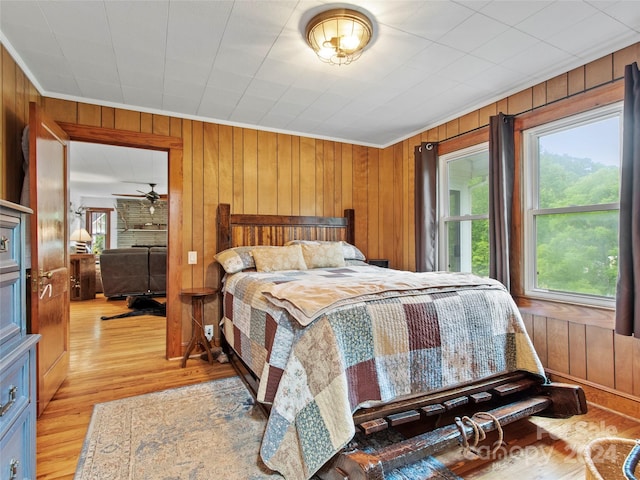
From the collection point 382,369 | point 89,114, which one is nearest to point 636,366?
point 382,369

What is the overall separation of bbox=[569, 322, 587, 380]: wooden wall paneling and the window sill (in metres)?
0.06

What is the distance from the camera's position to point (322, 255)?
11.0ft

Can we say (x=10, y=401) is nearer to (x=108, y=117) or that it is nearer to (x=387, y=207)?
(x=108, y=117)

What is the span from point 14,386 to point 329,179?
3.39 m

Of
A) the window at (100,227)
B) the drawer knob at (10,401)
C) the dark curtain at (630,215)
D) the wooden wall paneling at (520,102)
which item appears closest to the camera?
the drawer knob at (10,401)

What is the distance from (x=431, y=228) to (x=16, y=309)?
3315 mm

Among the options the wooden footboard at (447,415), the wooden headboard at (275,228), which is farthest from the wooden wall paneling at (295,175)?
the wooden footboard at (447,415)

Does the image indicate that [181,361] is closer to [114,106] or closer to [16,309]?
[16,309]

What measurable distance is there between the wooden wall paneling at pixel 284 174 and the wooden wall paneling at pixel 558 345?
269 cm

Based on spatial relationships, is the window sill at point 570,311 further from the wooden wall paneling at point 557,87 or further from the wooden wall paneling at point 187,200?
the wooden wall paneling at point 187,200

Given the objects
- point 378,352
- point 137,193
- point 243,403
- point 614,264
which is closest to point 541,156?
point 614,264

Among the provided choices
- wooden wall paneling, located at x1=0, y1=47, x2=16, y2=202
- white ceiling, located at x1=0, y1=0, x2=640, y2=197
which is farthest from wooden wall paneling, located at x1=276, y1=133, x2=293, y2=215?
wooden wall paneling, located at x1=0, y1=47, x2=16, y2=202

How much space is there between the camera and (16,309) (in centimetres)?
126

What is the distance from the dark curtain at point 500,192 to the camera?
2.75 meters
